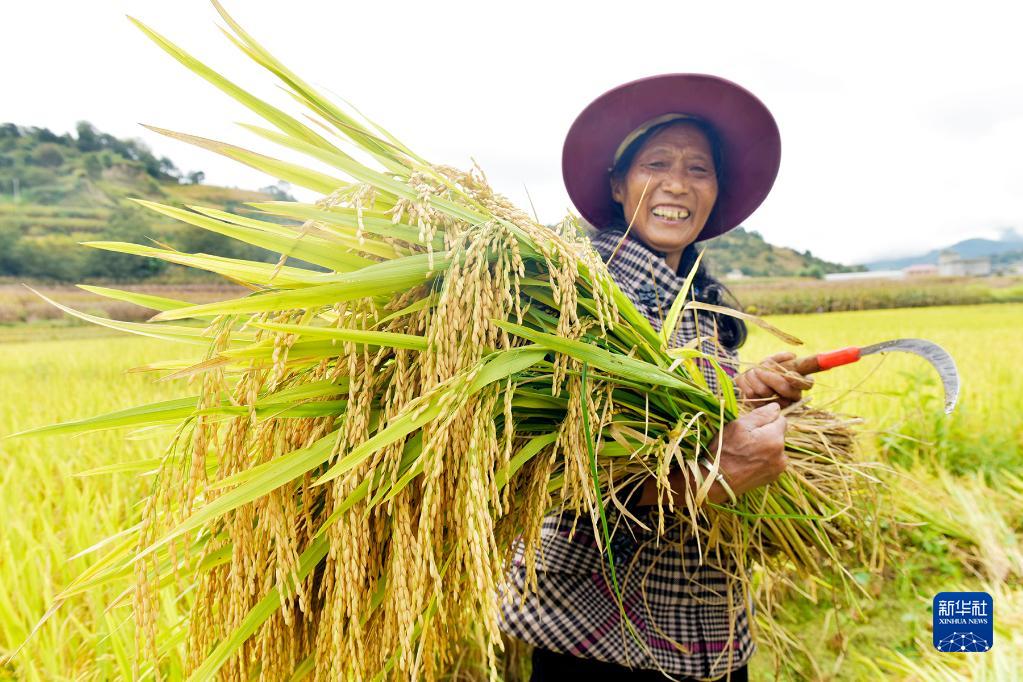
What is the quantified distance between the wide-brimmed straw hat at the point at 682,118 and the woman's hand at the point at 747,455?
111 centimetres

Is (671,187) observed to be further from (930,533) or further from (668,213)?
(930,533)

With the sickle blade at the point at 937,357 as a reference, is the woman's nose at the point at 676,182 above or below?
above

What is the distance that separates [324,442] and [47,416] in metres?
4.26

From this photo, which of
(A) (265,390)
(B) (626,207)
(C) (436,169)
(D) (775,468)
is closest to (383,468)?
(A) (265,390)

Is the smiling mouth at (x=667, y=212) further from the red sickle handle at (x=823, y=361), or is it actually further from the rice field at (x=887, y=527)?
the rice field at (x=887, y=527)

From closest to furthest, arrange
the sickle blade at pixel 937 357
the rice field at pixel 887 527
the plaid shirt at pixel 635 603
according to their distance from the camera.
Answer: the sickle blade at pixel 937 357 < the plaid shirt at pixel 635 603 < the rice field at pixel 887 527

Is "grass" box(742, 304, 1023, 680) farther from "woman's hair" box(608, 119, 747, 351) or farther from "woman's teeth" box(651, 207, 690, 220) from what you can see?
"woman's teeth" box(651, 207, 690, 220)

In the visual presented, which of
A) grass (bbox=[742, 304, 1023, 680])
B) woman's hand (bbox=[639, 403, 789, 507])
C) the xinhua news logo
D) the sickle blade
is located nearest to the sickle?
the sickle blade

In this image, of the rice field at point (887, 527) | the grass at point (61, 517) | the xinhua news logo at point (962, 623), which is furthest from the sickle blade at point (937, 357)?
the grass at point (61, 517)

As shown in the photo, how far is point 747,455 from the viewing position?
1.13 m

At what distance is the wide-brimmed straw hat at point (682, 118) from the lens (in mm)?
1737

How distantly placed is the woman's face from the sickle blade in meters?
0.67

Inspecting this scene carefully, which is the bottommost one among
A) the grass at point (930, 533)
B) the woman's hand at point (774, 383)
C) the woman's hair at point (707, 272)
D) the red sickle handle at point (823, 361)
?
the grass at point (930, 533)

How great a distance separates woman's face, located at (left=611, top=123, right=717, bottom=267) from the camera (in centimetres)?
176
